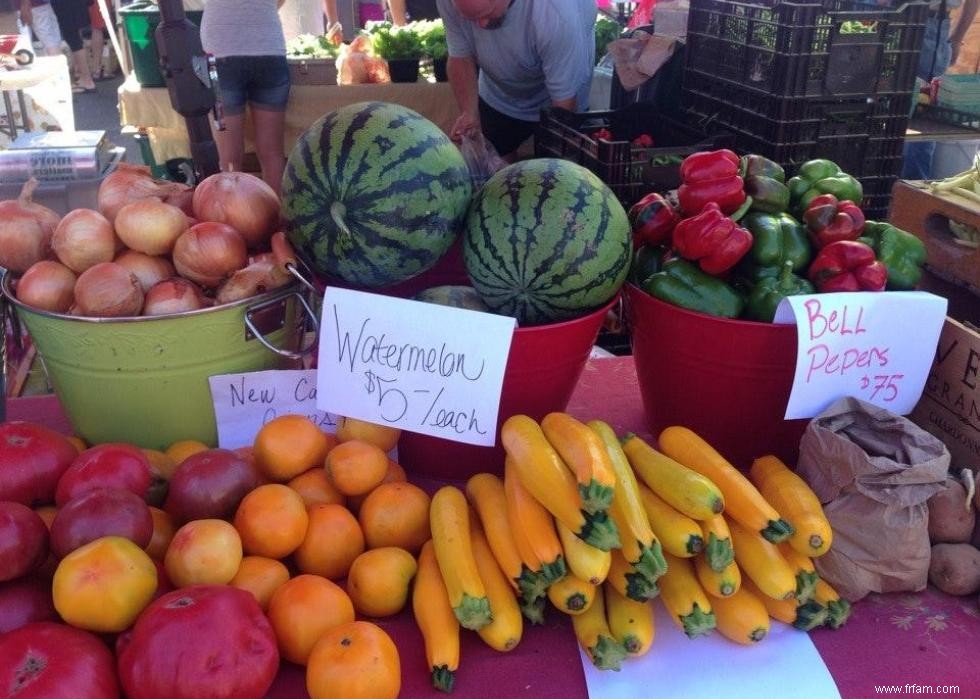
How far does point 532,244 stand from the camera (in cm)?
120

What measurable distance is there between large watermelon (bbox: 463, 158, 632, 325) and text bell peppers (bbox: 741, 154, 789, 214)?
0.26 meters

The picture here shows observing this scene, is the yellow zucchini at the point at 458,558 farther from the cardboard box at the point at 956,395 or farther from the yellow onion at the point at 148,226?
the cardboard box at the point at 956,395

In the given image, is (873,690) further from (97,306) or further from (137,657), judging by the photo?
(97,306)

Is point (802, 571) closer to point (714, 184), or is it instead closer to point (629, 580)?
point (629, 580)

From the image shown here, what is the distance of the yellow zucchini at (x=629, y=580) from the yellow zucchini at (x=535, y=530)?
0.23 feet

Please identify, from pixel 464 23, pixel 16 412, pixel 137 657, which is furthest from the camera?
pixel 464 23

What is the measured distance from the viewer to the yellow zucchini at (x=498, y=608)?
95 cm

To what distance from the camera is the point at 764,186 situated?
135 cm

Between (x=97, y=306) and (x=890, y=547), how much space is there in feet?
3.81

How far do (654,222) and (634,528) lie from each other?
645mm

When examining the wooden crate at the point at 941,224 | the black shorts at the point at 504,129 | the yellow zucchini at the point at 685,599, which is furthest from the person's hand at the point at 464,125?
the yellow zucchini at the point at 685,599

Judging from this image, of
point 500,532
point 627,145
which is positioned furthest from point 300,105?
point 500,532

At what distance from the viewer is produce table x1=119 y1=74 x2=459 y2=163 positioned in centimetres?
437

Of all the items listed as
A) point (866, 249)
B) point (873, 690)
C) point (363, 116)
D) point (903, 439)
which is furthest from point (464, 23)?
point (873, 690)
